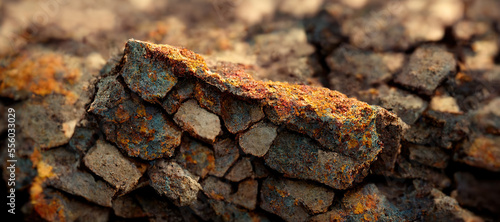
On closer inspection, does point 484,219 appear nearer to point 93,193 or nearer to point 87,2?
point 93,193

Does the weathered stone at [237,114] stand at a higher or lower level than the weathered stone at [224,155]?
higher

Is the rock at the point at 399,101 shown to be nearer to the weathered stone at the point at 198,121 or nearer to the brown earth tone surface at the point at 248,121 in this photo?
the brown earth tone surface at the point at 248,121

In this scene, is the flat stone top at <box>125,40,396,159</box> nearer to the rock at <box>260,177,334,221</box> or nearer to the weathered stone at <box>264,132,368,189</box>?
the weathered stone at <box>264,132,368,189</box>

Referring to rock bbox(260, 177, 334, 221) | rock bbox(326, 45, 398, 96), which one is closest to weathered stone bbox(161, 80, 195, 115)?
rock bbox(260, 177, 334, 221)

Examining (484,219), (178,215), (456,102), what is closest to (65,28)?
(178,215)

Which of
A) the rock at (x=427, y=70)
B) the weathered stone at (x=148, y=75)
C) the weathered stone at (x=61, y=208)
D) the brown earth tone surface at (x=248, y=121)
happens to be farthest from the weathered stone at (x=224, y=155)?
the rock at (x=427, y=70)

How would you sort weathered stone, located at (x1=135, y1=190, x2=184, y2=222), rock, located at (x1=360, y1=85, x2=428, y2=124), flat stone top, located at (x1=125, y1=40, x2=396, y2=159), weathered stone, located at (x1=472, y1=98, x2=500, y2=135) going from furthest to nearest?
weathered stone, located at (x1=472, y1=98, x2=500, y2=135), rock, located at (x1=360, y1=85, x2=428, y2=124), weathered stone, located at (x1=135, y1=190, x2=184, y2=222), flat stone top, located at (x1=125, y1=40, x2=396, y2=159)

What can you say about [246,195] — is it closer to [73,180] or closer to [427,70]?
[73,180]
